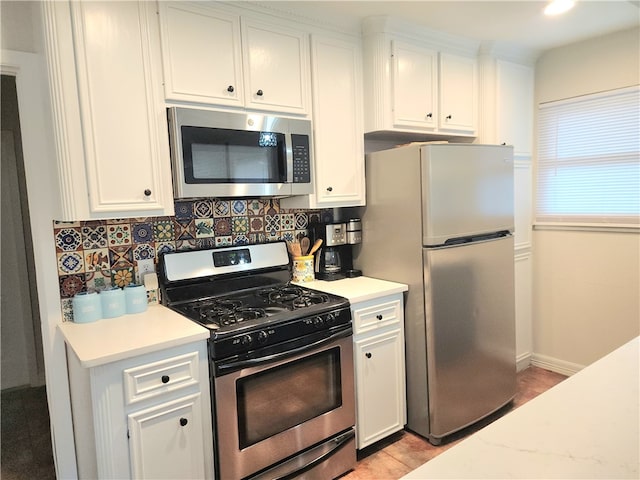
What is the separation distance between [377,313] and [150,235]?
1.27 metres

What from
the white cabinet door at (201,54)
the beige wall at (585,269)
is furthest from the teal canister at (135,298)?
the beige wall at (585,269)

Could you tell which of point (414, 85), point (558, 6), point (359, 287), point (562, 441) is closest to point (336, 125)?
point (414, 85)

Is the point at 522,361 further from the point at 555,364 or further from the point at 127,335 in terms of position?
the point at 127,335

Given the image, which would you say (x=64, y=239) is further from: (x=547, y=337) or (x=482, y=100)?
(x=547, y=337)

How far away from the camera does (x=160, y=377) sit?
1.66 meters

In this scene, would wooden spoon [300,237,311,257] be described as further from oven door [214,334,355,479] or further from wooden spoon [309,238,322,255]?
oven door [214,334,355,479]

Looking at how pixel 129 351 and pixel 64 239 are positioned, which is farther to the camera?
pixel 64 239

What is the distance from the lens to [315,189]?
95.9 inches

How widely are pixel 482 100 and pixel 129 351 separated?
8.98 ft

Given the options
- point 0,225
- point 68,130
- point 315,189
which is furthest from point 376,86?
point 0,225

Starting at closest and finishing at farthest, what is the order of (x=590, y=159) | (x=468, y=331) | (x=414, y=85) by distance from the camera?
(x=468, y=331), (x=414, y=85), (x=590, y=159)

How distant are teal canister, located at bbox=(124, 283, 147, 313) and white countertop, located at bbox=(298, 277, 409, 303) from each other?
3.03 ft

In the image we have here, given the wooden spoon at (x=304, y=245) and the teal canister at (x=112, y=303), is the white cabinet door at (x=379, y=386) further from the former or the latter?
the teal canister at (x=112, y=303)

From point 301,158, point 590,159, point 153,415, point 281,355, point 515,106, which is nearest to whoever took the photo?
point 153,415
